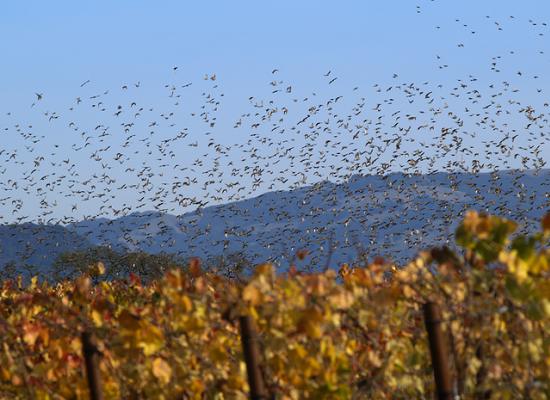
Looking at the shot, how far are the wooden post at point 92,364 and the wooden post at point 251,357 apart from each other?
1061 mm

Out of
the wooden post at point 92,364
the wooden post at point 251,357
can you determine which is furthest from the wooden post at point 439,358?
the wooden post at point 92,364

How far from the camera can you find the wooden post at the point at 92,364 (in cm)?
648

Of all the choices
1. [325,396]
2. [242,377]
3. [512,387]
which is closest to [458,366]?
[512,387]

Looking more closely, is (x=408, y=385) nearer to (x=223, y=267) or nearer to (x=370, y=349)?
(x=370, y=349)

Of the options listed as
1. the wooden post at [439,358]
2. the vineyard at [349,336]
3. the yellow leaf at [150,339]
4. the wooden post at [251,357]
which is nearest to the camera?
the wooden post at [439,358]

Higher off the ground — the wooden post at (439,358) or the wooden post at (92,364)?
the wooden post at (92,364)

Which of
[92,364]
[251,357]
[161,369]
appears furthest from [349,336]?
[92,364]

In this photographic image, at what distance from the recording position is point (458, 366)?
6402 millimetres

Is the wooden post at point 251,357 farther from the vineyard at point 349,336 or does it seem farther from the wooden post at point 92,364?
the wooden post at point 92,364

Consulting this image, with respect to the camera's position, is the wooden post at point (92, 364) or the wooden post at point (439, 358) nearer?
the wooden post at point (439, 358)

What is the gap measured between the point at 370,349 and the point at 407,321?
437 millimetres

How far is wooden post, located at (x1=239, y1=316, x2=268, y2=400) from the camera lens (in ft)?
19.4

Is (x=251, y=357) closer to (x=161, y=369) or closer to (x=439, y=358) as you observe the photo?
(x=161, y=369)

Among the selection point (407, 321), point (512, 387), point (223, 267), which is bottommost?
point (512, 387)
